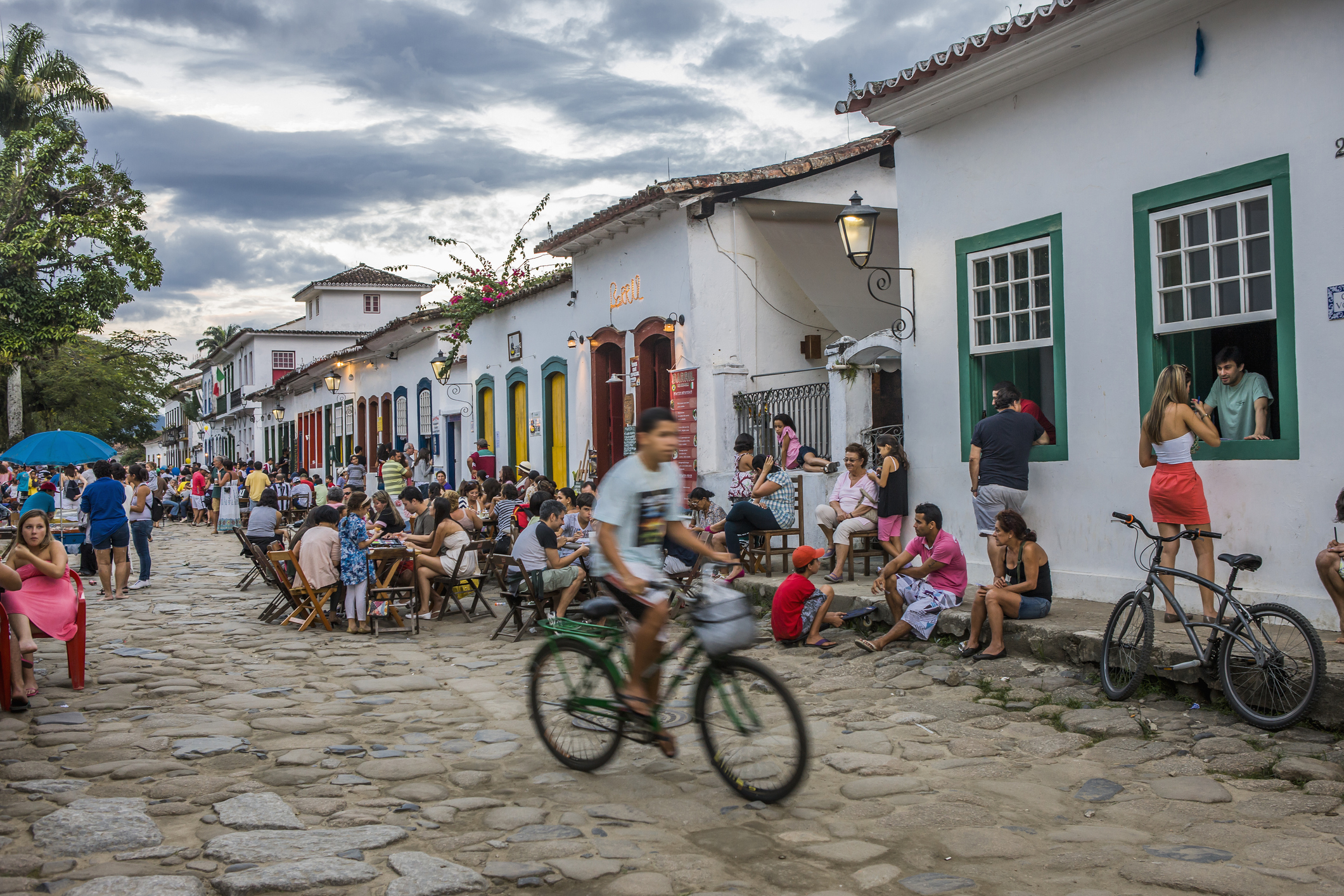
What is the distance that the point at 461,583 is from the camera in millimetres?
10789

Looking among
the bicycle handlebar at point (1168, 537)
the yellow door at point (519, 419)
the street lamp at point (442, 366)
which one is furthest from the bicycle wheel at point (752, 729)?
the street lamp at point (442, 366)

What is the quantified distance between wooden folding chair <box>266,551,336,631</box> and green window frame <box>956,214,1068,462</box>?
19.4 ft

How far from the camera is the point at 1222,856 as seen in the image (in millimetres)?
3953

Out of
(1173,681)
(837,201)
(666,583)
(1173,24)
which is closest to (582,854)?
(666,583)

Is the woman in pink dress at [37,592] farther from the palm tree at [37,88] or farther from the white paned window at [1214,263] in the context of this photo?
the palm tree at [37,88]

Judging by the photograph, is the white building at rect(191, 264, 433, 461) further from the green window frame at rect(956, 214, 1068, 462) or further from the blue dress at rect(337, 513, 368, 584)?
the green window frame at rect(956, 214, 1068, 462)

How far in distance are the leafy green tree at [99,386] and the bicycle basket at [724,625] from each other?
120 feet

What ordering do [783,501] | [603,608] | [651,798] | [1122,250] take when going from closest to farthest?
1. [651,798]
2. [603,608]
3. [1122,250]
4. [783,501]

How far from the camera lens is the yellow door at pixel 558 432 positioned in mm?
17672

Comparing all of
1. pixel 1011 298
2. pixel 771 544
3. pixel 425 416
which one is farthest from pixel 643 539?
pixel 425 416

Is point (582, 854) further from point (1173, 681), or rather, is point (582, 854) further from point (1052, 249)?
point (1052, 249)

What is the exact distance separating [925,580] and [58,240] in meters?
24.5

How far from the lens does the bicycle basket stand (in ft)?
14.8

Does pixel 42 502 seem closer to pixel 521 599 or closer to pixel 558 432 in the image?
pixel 521 599
